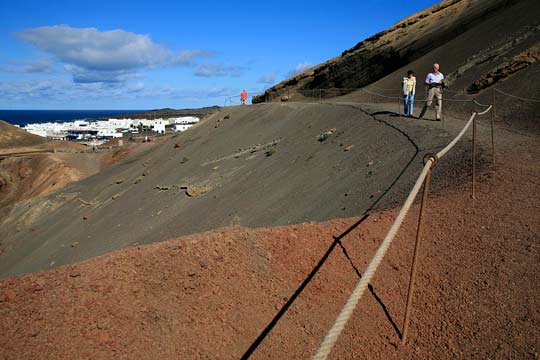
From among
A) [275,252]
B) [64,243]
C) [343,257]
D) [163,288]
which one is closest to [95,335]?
[163,288]

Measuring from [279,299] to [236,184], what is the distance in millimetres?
13563

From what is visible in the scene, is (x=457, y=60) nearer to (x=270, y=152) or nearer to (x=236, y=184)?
(x=270, y=152)

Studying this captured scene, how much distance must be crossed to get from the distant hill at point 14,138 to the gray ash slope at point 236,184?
61996mm

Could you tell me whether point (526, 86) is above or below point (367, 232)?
above

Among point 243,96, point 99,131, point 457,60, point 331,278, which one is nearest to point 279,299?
point 331,278

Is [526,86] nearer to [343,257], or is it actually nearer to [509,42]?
[509,42]

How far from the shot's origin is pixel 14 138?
297 feet

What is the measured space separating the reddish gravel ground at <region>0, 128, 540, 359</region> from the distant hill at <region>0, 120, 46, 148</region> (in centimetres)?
9206

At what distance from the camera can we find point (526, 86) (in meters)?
16.5

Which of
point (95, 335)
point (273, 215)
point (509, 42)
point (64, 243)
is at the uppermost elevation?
point (509, 42)

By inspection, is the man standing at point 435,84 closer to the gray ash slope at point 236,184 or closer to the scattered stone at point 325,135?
the gray ash slope at point 236,184

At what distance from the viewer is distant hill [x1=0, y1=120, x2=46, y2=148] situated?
8700 centimetres

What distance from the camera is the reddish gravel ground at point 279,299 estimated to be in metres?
4.36

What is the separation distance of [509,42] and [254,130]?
47.4 feet
